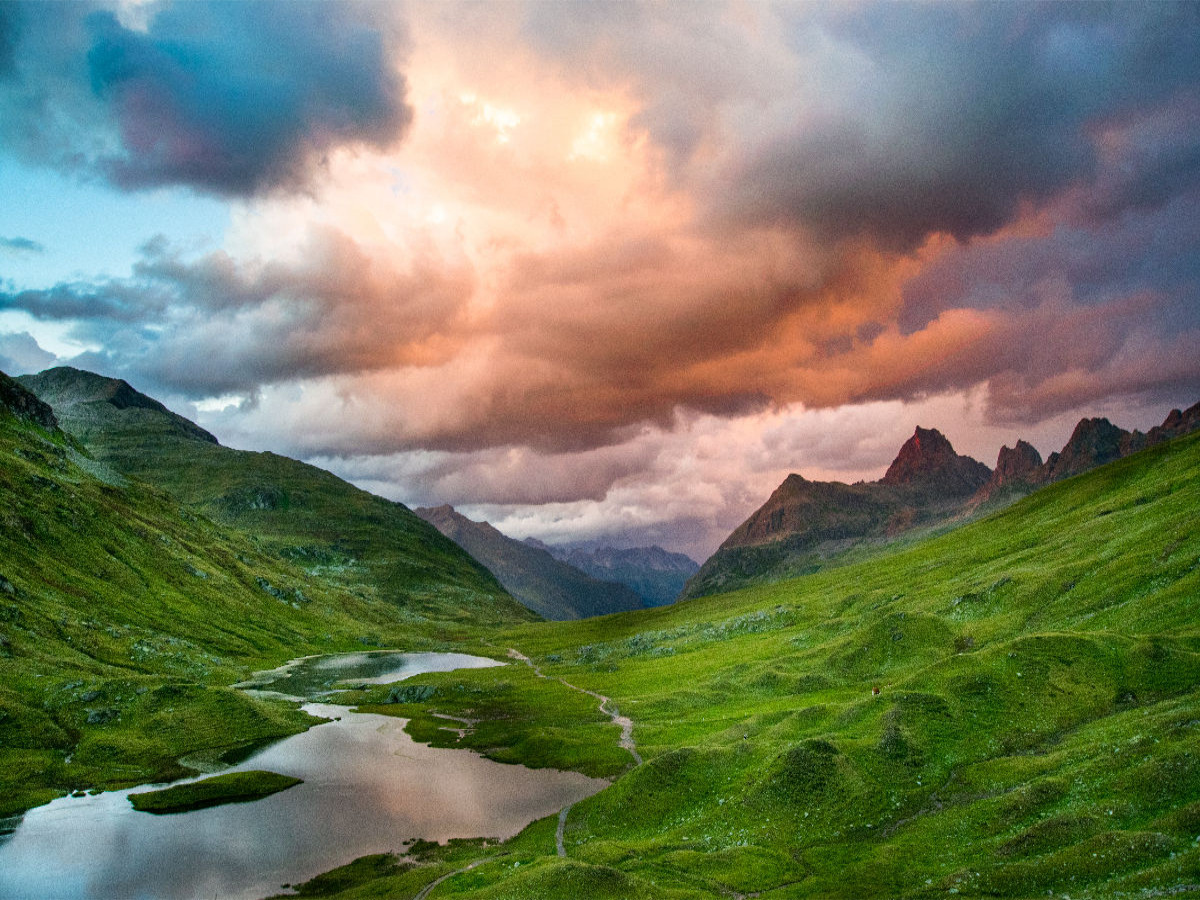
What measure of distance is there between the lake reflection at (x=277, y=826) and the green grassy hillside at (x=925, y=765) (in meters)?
7.45

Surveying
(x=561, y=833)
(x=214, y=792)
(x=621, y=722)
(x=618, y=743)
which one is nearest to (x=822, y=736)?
(x=561, y=833)

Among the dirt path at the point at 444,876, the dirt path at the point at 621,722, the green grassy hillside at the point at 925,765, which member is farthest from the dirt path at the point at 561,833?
the dirt path at the point at 621,722

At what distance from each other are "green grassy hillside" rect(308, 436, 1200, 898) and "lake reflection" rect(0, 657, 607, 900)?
24.4 ft

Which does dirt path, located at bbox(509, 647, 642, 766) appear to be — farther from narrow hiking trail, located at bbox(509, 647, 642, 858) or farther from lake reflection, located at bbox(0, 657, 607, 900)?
lake reflection, located at bbox(0, 657, 607, 900)

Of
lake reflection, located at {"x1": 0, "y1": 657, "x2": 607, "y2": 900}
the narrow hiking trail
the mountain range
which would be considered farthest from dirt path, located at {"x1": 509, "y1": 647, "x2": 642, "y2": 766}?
lake reflection, located at {"x1": 0, "y1": 657, "x2": 607, "y2": 900}

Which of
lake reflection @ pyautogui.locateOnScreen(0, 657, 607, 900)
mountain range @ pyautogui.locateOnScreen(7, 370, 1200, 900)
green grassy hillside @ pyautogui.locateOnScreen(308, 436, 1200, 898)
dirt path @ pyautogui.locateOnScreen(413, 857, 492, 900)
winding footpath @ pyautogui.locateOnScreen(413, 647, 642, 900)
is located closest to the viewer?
green grassy hillside @ pyautogui.locateOnScreen(308, 436, 1200, 898)

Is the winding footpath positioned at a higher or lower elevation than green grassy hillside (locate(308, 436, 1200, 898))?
lower

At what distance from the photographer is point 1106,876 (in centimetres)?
4244

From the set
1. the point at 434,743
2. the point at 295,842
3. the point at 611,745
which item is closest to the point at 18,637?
the point at 434,743

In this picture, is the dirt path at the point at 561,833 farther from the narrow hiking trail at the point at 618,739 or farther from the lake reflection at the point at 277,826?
the lake reflection at the point at 277,826

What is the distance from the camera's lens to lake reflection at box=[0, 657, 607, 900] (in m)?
68.0

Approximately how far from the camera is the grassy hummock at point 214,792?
89125 millimetres

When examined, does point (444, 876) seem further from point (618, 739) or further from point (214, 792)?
point (618, 739)

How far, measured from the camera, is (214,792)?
93875 mm
